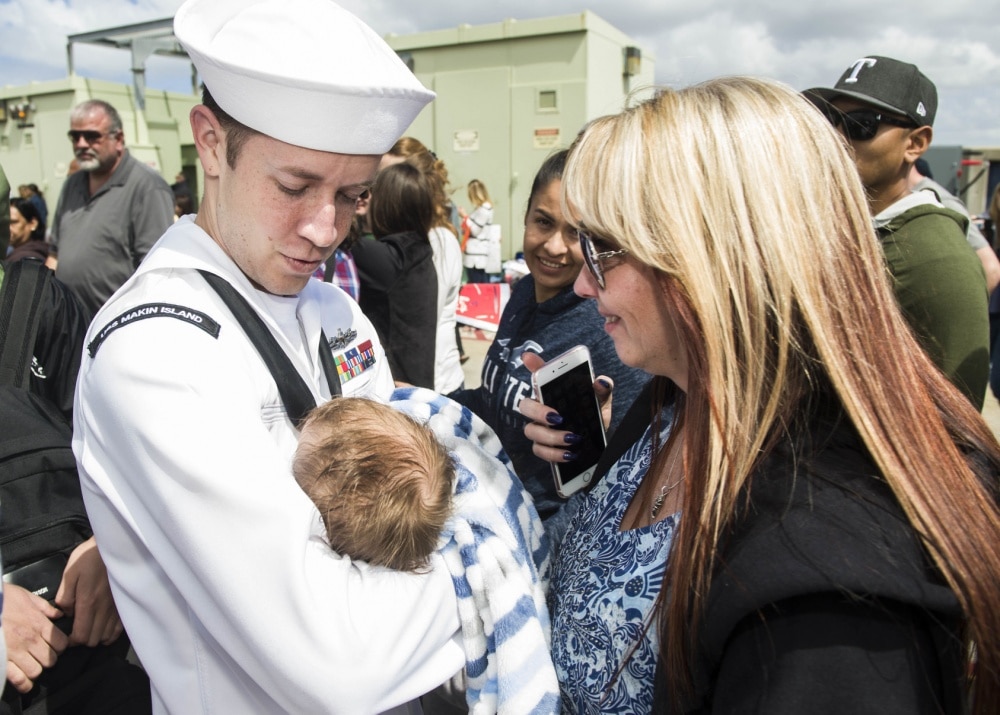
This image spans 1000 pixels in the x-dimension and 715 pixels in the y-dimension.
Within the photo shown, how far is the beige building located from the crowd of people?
26.0ft

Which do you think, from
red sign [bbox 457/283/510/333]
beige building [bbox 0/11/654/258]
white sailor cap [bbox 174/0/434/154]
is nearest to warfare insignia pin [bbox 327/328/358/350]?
white sailor cap [bbox 174/0/434/154]

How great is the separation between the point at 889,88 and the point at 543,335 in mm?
1757

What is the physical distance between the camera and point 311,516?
41.9 inches

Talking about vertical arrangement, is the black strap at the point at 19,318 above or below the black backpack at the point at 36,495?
above

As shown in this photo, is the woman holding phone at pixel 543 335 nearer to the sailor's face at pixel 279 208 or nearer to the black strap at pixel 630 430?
the black strap at pixel 630 430

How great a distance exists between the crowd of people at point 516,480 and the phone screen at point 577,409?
9.4 inches

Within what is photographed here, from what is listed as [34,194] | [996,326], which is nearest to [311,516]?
[996,326]

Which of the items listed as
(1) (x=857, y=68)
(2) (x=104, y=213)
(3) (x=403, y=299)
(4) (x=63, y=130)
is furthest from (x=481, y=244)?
(4) (x=63, y=130)

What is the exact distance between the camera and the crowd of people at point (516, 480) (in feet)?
2.90

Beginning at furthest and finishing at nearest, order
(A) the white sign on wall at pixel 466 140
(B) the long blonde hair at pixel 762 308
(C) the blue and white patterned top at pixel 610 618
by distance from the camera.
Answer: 1. (A) the white sign on wall at pixel 466 140
2. (C) the blue and white patterned top at pixel 610 618
3. (B) the long blonde hair at pixel 762 308

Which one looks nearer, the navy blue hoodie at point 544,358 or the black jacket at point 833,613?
the black jacket at point 833,613

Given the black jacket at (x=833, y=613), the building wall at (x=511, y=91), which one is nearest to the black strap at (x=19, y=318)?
the black jacket at (x=833, y=613)

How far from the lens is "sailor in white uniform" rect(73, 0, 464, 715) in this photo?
3.28 ft

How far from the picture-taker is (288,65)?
4.12 feet
